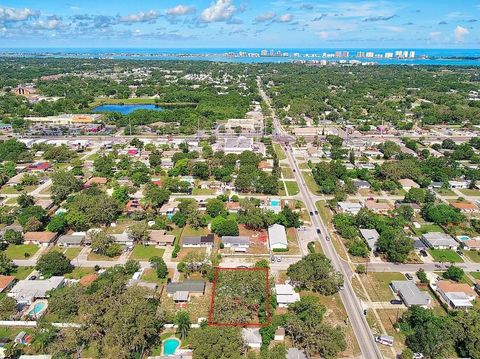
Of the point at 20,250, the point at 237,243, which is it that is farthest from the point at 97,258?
Result: the point at 237,243

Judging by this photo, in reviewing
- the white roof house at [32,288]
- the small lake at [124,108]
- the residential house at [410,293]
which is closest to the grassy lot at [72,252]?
the white roof house at [32,288]

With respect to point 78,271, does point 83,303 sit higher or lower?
higher

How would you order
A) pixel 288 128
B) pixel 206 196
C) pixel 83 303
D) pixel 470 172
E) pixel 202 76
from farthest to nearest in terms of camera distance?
pixel 202 76
pixel 288 128
pixel 470 172
pixel 206 196
pixel 83 303

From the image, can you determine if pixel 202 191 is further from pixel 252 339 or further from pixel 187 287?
pixel 252 339

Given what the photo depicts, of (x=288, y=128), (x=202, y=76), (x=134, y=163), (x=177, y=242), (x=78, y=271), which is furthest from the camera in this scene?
(x=202, y=76)

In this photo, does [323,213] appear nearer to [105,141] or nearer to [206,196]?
[206,196]

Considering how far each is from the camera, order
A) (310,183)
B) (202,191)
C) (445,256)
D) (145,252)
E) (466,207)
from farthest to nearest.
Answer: (310,183) < (202,191) < (466,207) < (145,252) < (445,256)

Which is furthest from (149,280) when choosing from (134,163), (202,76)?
(202,76)
